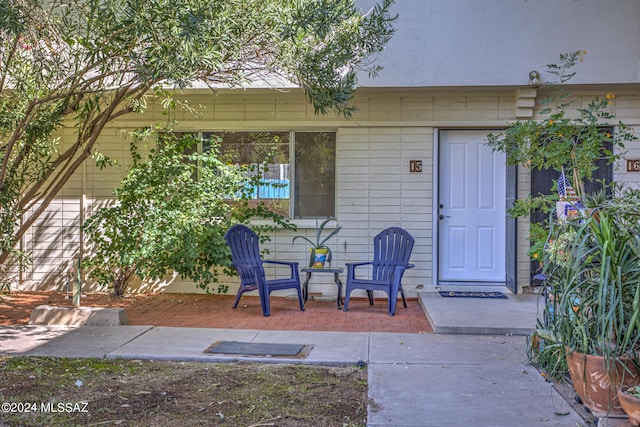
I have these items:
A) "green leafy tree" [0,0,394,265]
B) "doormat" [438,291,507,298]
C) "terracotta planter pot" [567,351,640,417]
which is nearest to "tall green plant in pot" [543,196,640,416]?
"terracotta planter pot" [567,351,640,417]

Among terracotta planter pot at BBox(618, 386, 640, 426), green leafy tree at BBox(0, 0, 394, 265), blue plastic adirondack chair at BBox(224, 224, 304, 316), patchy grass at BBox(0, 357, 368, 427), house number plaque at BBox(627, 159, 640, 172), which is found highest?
green leafy tree at BBox(0, 0, 394, 265)

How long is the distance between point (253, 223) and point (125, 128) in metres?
2.32

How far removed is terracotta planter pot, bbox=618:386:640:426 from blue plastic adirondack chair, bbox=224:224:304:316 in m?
4.18

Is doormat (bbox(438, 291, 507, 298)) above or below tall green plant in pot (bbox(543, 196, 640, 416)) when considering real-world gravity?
below

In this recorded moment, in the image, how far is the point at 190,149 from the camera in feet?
27.1

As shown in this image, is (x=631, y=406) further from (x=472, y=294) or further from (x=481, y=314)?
(x=472, y=294)

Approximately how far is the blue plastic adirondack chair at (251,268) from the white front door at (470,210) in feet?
7.46

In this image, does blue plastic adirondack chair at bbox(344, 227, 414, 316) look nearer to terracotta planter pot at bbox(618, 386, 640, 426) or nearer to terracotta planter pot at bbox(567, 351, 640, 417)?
terracotta planter pot at bbox(567, 351, 640, 417)

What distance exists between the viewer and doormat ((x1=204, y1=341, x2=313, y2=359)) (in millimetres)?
4930

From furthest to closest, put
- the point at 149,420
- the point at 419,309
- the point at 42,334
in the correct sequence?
1. the point at 419,309
2. the point at 42,334
3. the point at 149,420

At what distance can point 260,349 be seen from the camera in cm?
509

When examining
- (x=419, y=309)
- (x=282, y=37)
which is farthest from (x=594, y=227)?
(x=419, y=309)

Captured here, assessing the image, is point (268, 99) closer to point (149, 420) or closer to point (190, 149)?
point (190, 149)

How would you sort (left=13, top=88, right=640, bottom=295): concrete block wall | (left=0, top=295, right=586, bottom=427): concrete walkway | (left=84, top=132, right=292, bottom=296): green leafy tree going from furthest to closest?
(left=13, top=88, right=640, bottom=295): concrete block wall, (left=84, top=132, right=292, bottom=296): green leafy tree, (left=0, top=295, right=586, bottom=427): concrete walkway
